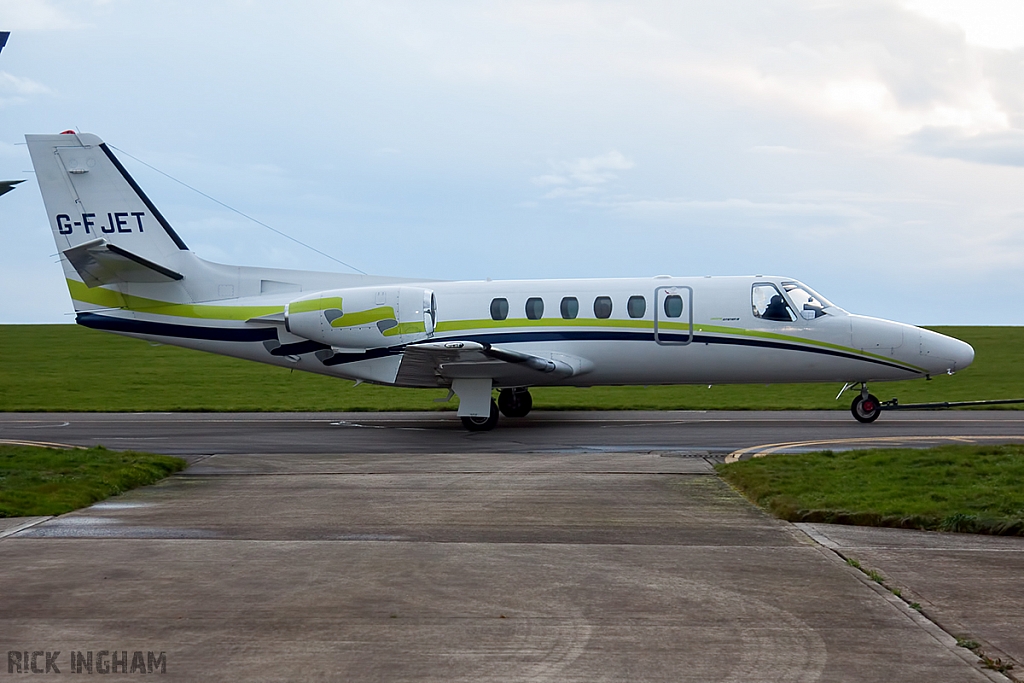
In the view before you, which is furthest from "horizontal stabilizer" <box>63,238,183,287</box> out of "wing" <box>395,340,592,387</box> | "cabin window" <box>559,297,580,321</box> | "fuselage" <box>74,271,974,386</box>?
"cabin window" <box>559,297,580,321</box>

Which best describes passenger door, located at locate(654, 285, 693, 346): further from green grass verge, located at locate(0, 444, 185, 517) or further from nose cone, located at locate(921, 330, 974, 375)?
green grass verge, located at locate(0, 444, 185, 517)

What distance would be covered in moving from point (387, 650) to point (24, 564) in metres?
3.61

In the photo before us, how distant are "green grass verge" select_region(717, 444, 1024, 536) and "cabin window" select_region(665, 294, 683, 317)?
736 cm

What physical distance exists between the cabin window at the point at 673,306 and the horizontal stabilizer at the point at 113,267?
11001mm

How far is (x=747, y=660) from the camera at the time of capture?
5.25 metres

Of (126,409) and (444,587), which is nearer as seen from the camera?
(444,587)

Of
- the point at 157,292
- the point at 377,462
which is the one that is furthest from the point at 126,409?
the point at 377,462

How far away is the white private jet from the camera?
2023 centimetres

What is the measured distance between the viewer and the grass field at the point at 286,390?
28.6 m

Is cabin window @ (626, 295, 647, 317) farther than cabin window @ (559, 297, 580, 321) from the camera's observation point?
No

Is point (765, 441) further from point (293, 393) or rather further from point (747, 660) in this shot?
point (293, 393)

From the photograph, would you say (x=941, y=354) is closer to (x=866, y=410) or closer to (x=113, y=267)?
(x=866, y=410)

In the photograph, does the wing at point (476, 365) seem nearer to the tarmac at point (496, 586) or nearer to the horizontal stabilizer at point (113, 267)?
the horizontal stabilizer at point (113, 267)

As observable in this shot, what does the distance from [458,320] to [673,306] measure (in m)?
4.66
